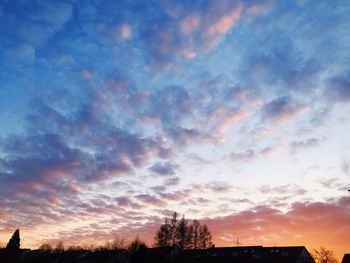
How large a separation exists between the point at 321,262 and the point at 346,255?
23.2m

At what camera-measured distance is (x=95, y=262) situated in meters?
97.0

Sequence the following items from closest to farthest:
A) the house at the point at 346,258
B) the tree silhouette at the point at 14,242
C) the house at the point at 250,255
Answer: the tree silhouette at the point at 14,242
the house at the point at 346,258
the house at the point at 250,255

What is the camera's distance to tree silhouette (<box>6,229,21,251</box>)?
69875 millimetres

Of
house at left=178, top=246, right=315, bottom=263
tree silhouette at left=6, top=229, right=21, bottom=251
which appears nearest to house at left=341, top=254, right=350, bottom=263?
house at left=178, top=246, right=315, bottom=263

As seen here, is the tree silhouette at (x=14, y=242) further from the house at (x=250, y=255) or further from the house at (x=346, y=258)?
the house at (x=346, y=258)

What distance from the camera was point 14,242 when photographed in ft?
231

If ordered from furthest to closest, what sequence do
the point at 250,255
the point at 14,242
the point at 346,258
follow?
the point at 250,255 < the point at 346,258 < the point at 14,242

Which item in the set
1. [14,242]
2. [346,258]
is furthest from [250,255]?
[14,242]

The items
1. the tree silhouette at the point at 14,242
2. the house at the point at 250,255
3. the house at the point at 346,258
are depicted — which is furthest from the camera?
the house at the point at 250,255

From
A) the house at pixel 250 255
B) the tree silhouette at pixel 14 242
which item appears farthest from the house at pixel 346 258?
the tree silhouette at pixel 14 242

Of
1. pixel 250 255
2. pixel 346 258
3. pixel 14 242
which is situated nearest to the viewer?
pixel 14 242

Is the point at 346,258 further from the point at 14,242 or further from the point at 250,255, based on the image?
the point at 14,242

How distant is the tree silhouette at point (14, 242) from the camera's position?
69.9m

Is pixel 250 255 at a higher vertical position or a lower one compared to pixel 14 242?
higher
